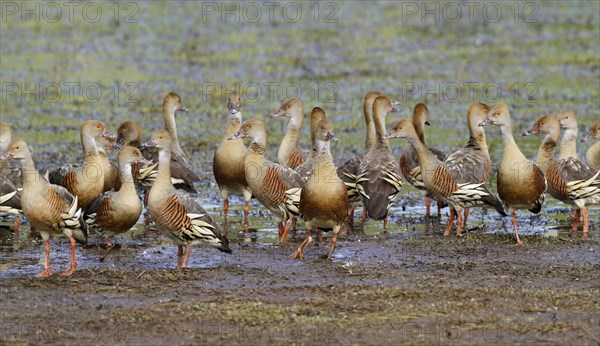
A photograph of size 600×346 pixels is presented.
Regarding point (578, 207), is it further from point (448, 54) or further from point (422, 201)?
point (448, 54)

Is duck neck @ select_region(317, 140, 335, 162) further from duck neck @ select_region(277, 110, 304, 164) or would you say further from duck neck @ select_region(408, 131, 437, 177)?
duck neck @ select_region(277, 110, 304, 164)

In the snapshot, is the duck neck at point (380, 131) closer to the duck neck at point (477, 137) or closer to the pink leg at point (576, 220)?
the duck neck at point (477, 137)

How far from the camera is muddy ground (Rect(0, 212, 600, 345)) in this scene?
871 cm

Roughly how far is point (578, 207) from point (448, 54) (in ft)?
51.9

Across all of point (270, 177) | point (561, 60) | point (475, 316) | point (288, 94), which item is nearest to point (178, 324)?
point (475, 316)

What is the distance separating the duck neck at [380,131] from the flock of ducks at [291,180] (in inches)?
0.7

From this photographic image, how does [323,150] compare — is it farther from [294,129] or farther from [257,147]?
[294,129]

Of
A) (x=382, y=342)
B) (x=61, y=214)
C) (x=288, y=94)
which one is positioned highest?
(x=288, y=94)

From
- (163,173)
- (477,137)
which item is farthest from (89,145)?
(477,137)

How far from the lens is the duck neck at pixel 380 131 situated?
1476cm

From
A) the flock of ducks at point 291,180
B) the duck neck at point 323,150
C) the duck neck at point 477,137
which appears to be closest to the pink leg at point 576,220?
the flock of ducks at point 291,180

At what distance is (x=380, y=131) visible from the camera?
15289 millimetres

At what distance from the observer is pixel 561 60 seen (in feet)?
91.7

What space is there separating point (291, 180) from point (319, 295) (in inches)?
150
